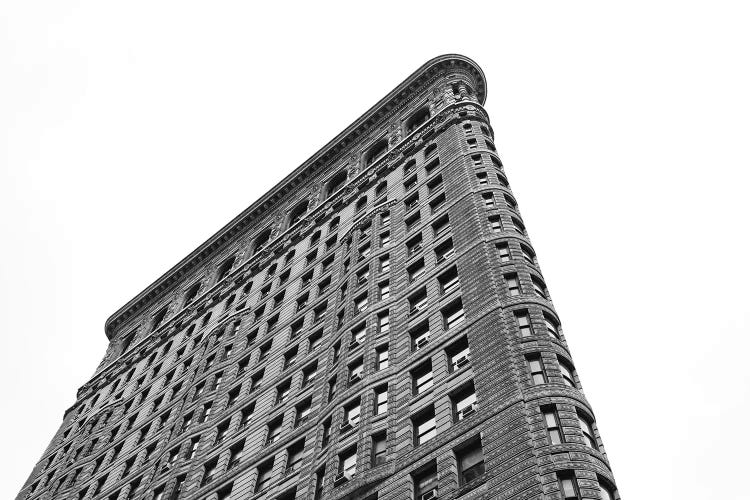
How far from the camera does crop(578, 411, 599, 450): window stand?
97.7ft

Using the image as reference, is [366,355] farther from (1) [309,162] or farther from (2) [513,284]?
(1) [309,162]

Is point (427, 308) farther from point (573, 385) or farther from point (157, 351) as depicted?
point (157, 351)

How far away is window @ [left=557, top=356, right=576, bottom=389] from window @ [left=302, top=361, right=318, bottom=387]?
16966 mm

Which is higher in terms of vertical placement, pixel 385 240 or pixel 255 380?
pixel 385 240

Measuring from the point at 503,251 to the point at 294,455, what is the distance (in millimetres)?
15119

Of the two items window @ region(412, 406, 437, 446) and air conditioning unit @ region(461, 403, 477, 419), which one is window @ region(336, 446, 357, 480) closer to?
window @ region(412, 406, 437, 446)

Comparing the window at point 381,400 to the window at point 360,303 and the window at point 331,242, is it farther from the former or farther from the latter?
the window at point 331,242

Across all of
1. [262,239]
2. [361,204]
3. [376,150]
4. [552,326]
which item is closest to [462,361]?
[552,326]

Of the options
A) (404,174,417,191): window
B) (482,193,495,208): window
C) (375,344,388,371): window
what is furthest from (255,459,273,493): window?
(404,174,417,191): window

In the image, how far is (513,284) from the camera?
3834 cm

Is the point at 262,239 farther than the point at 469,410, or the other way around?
the point at 262,239

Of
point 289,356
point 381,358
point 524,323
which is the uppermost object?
point 289,356

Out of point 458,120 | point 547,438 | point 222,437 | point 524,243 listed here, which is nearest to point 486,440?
point 547,438

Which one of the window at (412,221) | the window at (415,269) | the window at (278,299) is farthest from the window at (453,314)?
the window at (278,299)
